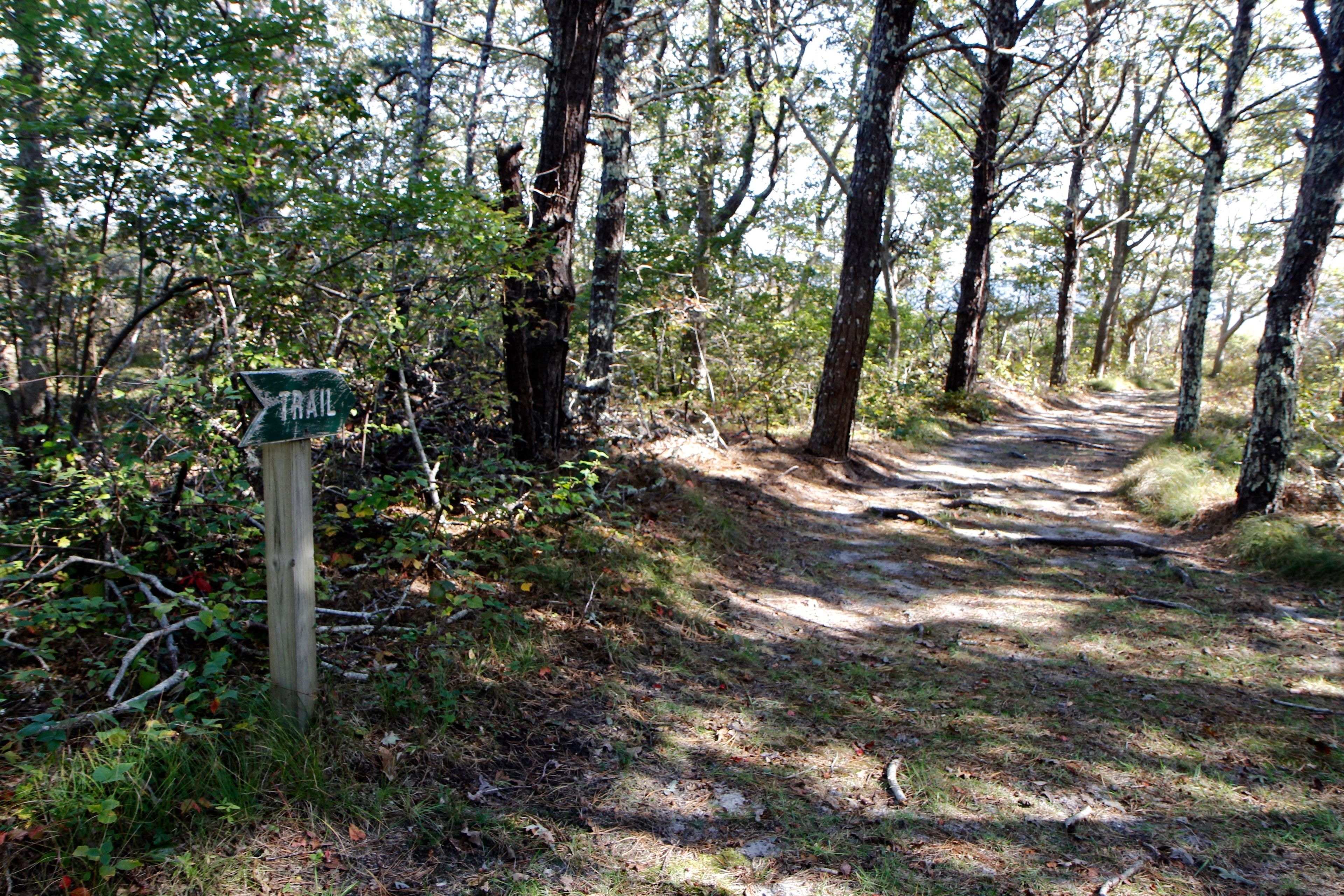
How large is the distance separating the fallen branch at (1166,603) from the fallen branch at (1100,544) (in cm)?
129

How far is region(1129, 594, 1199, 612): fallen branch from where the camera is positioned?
5.48 metres

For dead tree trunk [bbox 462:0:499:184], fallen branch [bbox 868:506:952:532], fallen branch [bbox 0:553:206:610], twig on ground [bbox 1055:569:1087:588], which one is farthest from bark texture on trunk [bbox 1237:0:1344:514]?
dead tree trunk [bbox 462:0:499:184]

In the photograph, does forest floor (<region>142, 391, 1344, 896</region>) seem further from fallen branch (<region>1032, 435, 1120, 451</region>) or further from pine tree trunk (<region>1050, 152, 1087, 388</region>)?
pine tree trunk (<region>1050, 152, 1087, 388</region>)

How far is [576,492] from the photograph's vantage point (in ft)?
15.6

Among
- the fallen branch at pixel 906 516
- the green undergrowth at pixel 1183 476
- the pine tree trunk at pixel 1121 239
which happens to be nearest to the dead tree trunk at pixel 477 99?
the fallen branch at pixel 906 516

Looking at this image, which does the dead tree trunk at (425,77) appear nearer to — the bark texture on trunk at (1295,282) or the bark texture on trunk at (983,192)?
the bark texture on trunk at (983,192)

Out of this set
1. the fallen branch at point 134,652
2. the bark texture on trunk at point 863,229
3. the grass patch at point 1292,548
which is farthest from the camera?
the bark texture on trunk at point 863,229

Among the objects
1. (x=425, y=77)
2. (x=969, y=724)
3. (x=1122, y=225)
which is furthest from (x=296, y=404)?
(x=1122, y=225)

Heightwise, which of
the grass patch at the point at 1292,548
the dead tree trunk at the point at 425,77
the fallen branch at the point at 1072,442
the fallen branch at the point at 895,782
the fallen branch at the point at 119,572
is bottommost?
the fallen branch at the point at 895,782

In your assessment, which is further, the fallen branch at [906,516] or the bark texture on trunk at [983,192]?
the bark texture on trunk at [983,192]

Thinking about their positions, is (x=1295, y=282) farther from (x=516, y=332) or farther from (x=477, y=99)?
(x=477, y=99)

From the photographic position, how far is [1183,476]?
8.56 metres

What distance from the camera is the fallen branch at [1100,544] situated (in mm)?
6816

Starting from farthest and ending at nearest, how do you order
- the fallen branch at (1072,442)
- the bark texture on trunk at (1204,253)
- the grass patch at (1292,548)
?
the fallen branch at (1072,442) → the bark texture on trunk at (1204,253) → the grass patch at (1292,548)
